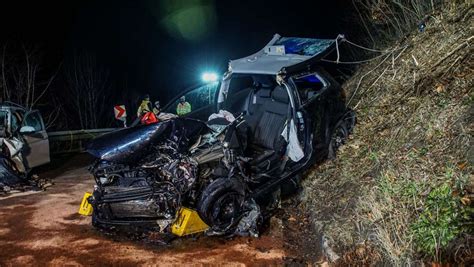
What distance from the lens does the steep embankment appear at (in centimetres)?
400

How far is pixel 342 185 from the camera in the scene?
6477 millimetres

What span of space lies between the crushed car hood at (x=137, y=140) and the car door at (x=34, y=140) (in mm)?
4273

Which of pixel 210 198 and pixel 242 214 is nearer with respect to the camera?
pixel 210 198

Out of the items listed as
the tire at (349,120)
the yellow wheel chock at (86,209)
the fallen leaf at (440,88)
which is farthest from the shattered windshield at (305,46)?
the yellow wheel chock at (86,209)

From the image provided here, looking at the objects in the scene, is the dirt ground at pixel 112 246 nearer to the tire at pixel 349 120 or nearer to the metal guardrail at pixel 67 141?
the tire at pixel 349 120

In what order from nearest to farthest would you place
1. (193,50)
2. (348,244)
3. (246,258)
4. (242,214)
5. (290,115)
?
1. (348,244)
2. (246,258)
3. (242,214)
4. (290,115)
5. (193,50)

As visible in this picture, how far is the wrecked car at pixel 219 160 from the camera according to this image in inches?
230

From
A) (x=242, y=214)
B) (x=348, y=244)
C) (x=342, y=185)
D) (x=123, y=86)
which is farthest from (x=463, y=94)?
(x=123, y=86)

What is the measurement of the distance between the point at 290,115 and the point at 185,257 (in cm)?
273

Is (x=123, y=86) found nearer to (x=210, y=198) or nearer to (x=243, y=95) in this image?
(x=243, y=95)

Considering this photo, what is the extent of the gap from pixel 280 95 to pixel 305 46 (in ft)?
3.10

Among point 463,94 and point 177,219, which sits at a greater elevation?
point 463,94

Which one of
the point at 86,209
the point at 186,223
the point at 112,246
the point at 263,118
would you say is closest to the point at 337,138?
the point at 263,118

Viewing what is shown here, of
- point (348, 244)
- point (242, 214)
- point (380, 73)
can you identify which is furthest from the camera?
point (380, 73)
